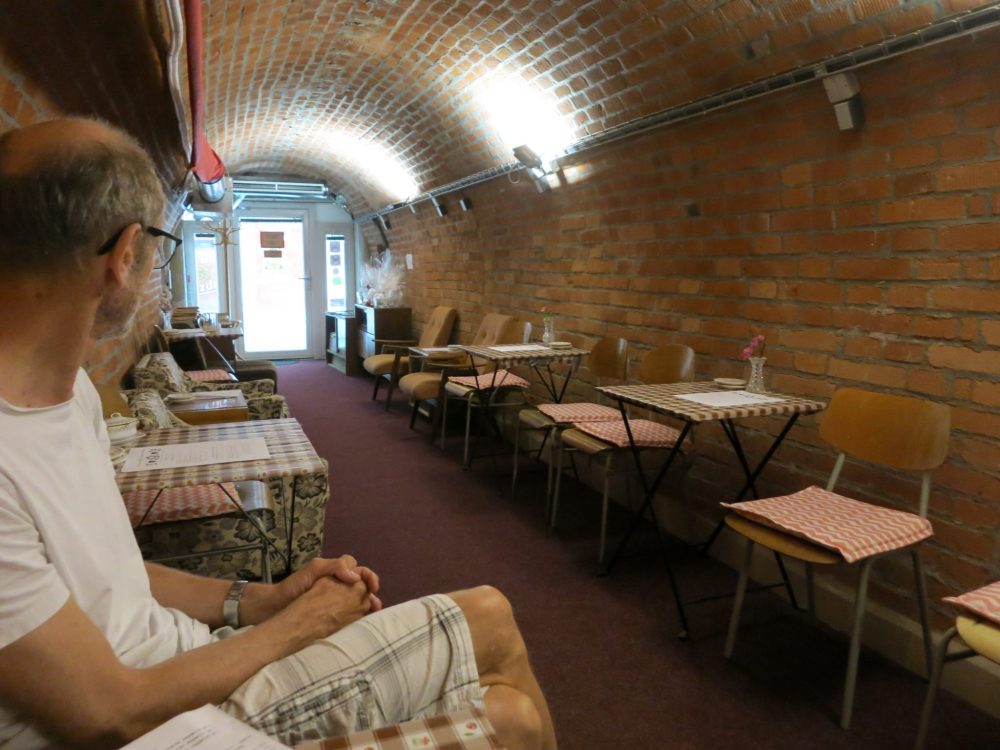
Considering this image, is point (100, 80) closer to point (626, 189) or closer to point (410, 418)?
point (626, 189)

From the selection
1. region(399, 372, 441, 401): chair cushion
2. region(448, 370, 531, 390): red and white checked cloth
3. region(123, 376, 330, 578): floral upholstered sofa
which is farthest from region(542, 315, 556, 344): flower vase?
region(123, 376, 330, 578): floral upholstered sofa

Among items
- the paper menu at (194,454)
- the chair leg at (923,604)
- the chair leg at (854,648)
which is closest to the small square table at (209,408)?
the paper menu at (194,454)

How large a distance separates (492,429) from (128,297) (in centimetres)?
447

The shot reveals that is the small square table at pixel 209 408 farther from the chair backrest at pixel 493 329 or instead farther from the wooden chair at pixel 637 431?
the chair backrest at pixel 493 329

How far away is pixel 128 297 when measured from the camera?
1.10 m

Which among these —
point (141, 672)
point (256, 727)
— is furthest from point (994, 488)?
point (141, 672)

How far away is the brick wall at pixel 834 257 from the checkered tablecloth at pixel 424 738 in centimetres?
195

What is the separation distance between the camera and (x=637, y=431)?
3164mm

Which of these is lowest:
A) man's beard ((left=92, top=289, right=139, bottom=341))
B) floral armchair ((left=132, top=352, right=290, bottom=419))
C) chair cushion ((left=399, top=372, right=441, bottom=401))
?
chair cushion ((left=399, top=372, right=441, bottom=401))

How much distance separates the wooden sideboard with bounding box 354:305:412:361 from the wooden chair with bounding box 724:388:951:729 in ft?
18.8

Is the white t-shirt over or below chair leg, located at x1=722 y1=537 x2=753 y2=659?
over

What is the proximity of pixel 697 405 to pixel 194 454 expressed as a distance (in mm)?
1717

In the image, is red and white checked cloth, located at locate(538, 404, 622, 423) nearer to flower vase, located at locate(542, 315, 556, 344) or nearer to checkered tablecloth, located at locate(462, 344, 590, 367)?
checkered tablecloth, located at locate(462, 344, 590, 367)

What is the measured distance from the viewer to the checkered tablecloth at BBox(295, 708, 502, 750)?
0.97m
